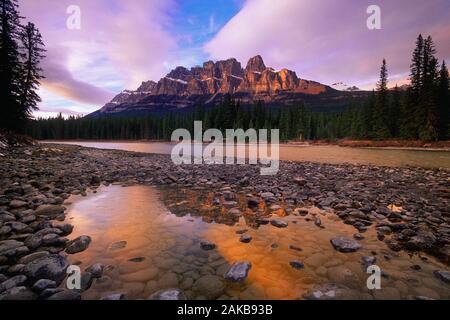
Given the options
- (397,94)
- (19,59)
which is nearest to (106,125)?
(19,59)

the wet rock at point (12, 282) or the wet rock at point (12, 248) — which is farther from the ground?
the wet rock at point (12, 248)

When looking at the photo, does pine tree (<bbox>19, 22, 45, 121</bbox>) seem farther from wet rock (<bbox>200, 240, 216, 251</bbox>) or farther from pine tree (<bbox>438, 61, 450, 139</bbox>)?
pine tree (<bbox>438, 61, 450, 139</bbox>)

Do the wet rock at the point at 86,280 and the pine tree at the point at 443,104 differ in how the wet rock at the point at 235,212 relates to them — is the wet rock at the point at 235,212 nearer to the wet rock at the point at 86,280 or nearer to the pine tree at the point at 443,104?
the wet rock at the point at 86,280

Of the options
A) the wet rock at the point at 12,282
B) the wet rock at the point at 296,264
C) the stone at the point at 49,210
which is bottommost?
the wet rock at the point at 296,264

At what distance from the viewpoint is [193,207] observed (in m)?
7.80

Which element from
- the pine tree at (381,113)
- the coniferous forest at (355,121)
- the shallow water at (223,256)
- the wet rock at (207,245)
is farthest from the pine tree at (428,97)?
the wet rock at (207,245)

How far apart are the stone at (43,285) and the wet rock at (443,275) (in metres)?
5.72

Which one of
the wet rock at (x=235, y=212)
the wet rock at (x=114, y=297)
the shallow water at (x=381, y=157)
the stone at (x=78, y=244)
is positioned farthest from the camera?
the shallow water at (x=381, y=157)

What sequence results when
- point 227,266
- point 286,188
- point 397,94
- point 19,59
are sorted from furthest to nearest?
point 397,94 < point 19,59 < point 286,188 < point 227,266

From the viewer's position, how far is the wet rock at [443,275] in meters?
3.61
